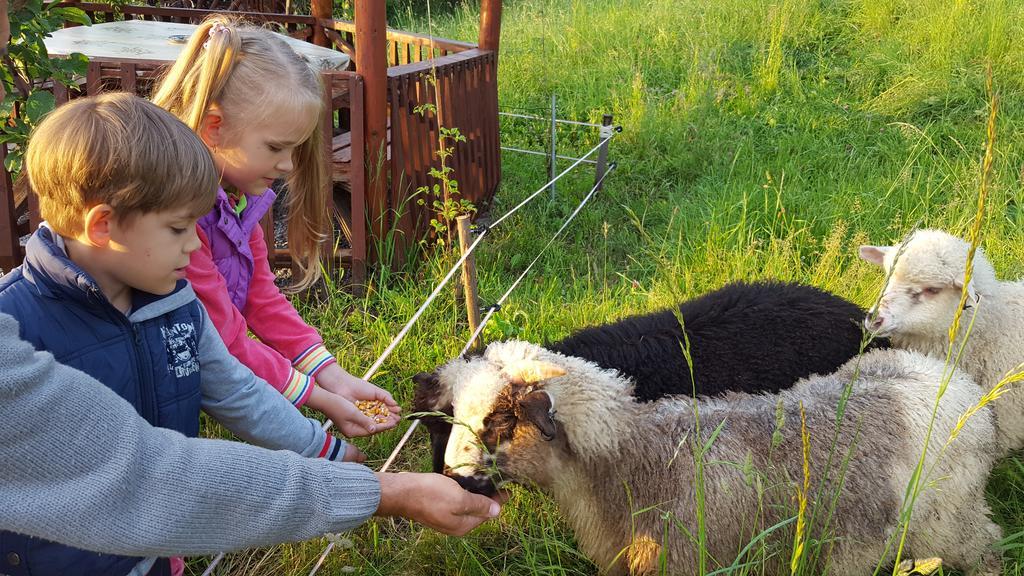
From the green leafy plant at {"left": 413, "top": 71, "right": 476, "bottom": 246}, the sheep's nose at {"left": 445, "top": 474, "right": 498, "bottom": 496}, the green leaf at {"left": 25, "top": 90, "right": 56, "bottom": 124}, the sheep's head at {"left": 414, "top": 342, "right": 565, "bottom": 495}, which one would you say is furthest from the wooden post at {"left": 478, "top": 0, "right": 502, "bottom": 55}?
the sheep's nose at {"left": 445, "top": 474, "right": 498, "bottom": 496}

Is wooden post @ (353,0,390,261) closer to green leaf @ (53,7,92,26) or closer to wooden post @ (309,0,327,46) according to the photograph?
green leaf @ (53,7,92,26)

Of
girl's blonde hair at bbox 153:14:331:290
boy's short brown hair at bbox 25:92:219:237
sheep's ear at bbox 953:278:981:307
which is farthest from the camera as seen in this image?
sheep's ear at bbox 953:278:981:307

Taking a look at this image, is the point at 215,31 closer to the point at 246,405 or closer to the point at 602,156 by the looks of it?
the point at 246,405

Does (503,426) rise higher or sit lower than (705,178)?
higher

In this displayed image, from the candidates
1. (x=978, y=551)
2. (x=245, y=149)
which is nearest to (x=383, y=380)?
(x=245, y=149)

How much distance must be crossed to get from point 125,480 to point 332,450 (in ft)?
3.63

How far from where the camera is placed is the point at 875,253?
4168 mm

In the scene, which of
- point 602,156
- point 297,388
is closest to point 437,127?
point 602,156

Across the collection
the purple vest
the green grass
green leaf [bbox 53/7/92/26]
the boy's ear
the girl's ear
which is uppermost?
green leaf [bbox 53/7/92/26]

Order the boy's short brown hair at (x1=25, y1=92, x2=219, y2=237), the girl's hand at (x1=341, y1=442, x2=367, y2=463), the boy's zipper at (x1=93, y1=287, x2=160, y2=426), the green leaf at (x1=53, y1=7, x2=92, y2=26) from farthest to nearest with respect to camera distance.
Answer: the green leaf at (x1=53, y1=7, x2=92, y2=26)
the girl's hand at (x1=341, y1=442, x2=367, y2=463)
the boy's zipper at (x1=93, y1=287, x2=160, y2=426)
the boy's short brown hair at (x1=25, y1=92, x2=219, y2=237)

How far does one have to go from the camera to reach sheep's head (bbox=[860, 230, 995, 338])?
146 inches

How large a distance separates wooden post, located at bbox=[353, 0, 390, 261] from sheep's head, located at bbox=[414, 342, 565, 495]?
244 centimetres

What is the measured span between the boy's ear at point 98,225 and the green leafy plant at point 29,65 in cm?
180

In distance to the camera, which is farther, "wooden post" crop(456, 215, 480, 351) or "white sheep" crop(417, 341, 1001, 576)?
"wooden post" crop(456, 215, 480, 351)
